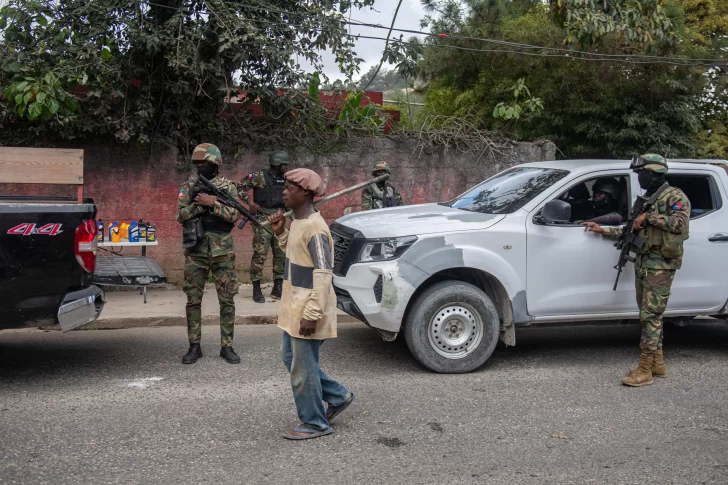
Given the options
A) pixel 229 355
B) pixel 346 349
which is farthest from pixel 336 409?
pixel 346 349

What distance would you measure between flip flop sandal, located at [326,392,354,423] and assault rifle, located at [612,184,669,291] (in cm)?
282

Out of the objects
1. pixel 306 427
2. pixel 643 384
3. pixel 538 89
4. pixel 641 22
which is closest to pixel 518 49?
pixel 538 89

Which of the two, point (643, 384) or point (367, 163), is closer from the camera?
point (643, 384)

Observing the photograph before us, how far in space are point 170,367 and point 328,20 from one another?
6029mm

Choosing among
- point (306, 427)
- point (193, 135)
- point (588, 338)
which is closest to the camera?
point (306, 427)

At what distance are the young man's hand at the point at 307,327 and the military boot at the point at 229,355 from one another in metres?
2.22

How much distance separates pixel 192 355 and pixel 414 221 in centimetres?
229

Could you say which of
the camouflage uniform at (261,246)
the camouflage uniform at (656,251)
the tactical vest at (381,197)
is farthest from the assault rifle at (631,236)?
the camouflage uniform at (261,246)

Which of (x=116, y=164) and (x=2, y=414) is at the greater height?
(x=116, y=164)

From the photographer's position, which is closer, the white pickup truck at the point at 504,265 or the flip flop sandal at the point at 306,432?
the flip flop sandal at the point at 306,432

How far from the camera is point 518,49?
1491 centimetres

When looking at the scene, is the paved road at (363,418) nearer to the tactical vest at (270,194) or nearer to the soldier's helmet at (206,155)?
the soldier's helmet at (206,155)

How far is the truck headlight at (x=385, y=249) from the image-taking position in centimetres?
602

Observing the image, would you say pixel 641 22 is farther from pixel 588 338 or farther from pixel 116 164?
pixel 116 164
